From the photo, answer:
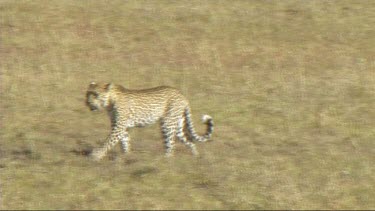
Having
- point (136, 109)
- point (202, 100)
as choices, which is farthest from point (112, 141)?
point (202, 100)

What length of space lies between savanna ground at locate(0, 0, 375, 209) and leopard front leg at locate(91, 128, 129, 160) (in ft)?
0.59

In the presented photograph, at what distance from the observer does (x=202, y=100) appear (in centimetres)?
1948

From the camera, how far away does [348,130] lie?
17766 millimetres

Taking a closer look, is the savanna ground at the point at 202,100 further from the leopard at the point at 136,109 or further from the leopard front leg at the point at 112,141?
the leopard at the point at 136,109

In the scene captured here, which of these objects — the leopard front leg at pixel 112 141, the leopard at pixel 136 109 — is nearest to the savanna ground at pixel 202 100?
the leopard front leg at pixel 112 141

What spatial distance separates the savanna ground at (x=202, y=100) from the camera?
1208 cm

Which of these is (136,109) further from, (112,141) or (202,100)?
(202,100)

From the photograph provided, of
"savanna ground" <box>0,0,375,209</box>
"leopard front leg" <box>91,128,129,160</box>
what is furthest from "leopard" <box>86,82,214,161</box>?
"savanna ground" <box>0,0,375,209</box>

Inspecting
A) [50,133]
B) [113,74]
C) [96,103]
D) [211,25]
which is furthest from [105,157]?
[211,25]

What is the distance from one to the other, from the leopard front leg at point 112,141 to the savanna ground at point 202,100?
0.18 m

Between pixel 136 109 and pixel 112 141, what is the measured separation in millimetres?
605

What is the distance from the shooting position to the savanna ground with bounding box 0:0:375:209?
1208 centimetres

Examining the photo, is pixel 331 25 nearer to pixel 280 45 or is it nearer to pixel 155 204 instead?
pixel 280 45

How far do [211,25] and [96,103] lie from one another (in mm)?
9344
